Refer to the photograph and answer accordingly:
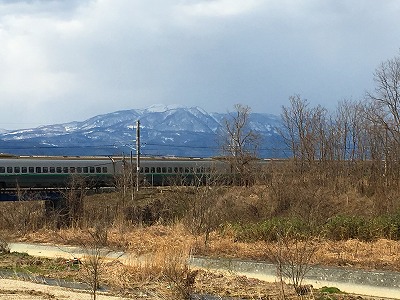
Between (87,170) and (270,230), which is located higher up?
(87,170)

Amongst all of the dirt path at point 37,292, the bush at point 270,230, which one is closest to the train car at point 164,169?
the bush at point 270,230

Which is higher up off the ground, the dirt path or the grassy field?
the grassy field

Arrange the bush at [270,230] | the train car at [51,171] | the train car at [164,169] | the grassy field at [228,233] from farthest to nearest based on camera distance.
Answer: the train car at [164,169], the train car at [51,171], the bush at [270,230], the grassy field at [228,233]

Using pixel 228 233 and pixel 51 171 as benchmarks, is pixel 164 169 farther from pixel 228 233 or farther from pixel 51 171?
pixel 228 233

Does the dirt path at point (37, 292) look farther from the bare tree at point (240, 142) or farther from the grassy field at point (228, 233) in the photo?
the bare tree at point (240, 142)

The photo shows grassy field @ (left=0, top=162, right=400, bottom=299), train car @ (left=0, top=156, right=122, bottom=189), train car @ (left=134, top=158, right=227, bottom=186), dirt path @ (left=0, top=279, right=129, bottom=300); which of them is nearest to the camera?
dirt path @ (left=0, top=279, right=129, bottom=300)

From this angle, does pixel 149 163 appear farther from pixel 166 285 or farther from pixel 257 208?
pixel 166 285

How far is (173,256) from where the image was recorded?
11555 millimetres

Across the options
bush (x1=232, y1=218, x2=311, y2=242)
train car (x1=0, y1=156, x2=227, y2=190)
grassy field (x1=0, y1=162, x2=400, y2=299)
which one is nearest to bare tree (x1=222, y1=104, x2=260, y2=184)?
train car (x1=0, y1=156, x2=227, y2=190)

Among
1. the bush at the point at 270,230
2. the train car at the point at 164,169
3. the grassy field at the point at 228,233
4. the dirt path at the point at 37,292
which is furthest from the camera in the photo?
the train car at the point at 164,169

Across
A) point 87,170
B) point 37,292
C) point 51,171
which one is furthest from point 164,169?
point 37,292

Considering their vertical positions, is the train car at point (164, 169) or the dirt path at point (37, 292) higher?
the train car at point (164, 169)

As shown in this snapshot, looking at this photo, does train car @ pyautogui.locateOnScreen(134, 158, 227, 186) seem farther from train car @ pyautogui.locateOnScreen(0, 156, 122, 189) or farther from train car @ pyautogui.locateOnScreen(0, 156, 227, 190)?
train car @ pyautogui.locateOnScreen(0, 156, 122, 189)

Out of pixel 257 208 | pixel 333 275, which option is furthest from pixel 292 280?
pixel 257 208
